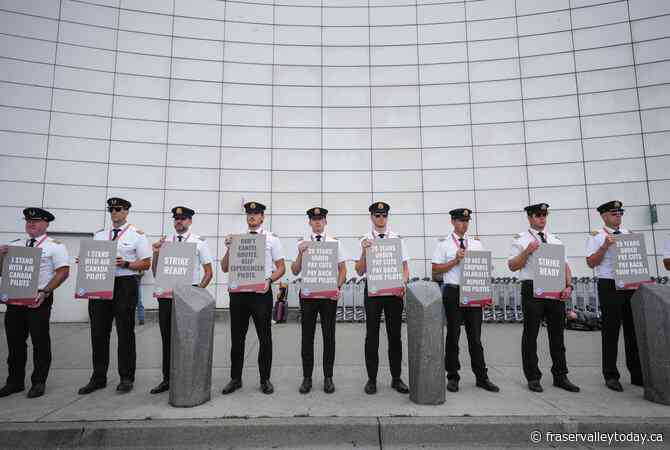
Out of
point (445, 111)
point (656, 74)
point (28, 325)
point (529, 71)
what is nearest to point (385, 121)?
point (445, 111)

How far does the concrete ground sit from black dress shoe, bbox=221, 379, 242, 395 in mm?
72

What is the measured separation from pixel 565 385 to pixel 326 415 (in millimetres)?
2987

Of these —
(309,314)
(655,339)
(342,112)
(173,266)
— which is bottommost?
(655,339)

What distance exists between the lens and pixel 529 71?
38.3ft

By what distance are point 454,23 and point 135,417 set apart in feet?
45.2

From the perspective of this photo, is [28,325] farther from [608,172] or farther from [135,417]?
[608,172]

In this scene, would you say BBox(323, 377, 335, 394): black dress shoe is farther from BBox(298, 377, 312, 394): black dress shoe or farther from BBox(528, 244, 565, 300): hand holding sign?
BBox(528, 244, 565, 300): hand holding sign

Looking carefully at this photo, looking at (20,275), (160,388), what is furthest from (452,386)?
(20,275)

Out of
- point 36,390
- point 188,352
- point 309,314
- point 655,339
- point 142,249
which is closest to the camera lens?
point 188,352

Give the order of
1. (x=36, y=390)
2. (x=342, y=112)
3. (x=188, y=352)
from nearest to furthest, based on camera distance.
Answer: (x=188, y=352), (x=36, y=390), (x=342, y=112)

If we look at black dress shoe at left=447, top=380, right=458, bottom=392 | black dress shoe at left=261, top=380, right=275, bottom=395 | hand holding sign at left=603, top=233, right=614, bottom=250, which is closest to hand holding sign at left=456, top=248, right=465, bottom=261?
black dress shoe at left=447, top=380, right=458, bottom=392

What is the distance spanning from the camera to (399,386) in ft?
13.8

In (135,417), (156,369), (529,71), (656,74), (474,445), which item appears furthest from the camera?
(529,71)

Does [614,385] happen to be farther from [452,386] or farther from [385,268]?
[385,268]
